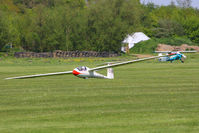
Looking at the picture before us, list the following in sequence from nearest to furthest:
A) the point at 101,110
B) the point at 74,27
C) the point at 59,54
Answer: the point at 101,110
the point at 59,54
the point at 74,27

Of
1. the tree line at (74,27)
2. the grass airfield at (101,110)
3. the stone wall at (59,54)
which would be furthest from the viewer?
the tree line at (74,27)

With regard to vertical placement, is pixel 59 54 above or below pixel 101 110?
below

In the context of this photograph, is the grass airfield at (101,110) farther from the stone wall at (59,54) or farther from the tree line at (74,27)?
the tree line at (74,27)

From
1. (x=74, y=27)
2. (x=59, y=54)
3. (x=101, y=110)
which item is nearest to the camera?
(x=101, y=110)

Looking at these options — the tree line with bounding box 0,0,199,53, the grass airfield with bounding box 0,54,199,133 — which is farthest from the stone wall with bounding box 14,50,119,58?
Result: the grass airfield with bounding box 0,54,199,133

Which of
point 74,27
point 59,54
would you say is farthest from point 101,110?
point 74,27

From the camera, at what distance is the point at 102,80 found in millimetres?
24812

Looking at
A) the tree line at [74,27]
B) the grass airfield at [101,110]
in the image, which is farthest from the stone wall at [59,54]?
the grass airfield at [101,110]

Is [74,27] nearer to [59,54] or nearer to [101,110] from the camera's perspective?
[59,54]

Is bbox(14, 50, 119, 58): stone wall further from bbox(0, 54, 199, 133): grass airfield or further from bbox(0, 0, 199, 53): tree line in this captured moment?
bbox(0, 54, 199, 133): grass airfield

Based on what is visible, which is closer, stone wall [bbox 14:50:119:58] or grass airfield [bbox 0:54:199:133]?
grass airfield [bbox 0:54:199:133]

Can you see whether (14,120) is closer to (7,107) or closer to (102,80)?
(7,107)

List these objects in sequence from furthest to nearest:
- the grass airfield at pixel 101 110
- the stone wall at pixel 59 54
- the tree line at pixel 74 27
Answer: the tree line at pixel 74 27 → the stone wall at pixel 59 54 → the grass airfield at pixel 101 110

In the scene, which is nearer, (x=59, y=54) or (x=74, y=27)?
(x=59, y=54)
